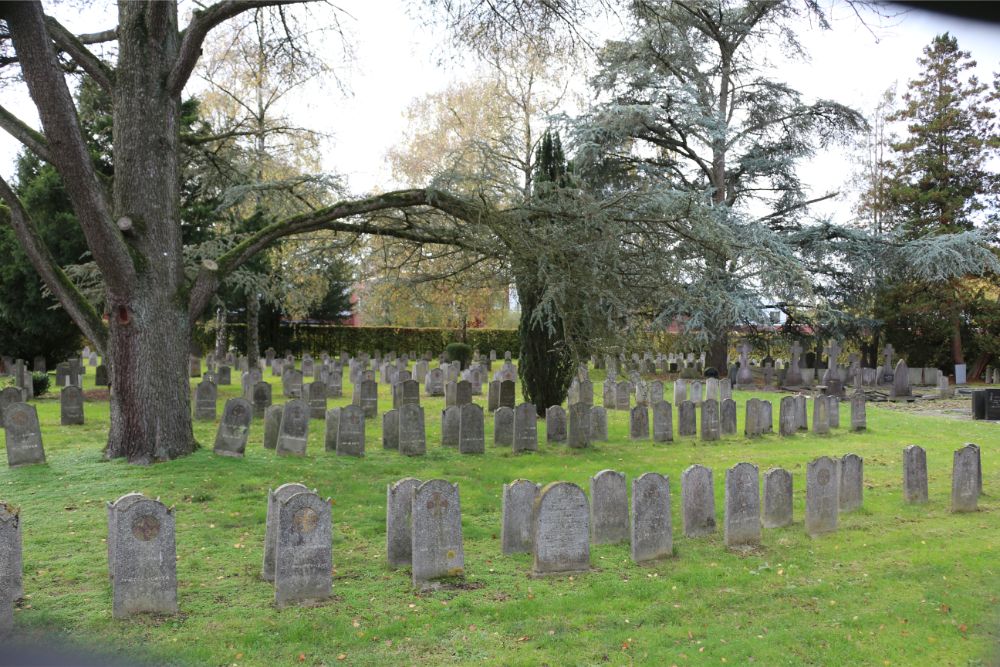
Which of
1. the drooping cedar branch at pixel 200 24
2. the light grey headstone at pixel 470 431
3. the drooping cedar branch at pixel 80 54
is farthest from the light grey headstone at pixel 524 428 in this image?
the drooping cedar branch at pixel 80 54

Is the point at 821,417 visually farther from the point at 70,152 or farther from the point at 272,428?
the point at 70,152

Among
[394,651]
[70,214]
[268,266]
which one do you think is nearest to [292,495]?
[394,651]

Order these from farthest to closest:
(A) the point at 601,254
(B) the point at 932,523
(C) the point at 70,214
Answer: (C) the point at 70,214 → (A) the point at 601,254 → (B) the point at 932,523

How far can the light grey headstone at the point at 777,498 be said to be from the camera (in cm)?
739

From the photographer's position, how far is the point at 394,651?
183 inches

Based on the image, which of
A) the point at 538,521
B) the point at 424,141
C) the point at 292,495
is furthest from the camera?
the point at 424,141

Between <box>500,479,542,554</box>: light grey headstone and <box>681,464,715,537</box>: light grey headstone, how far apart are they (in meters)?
1.49

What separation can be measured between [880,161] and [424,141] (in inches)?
780

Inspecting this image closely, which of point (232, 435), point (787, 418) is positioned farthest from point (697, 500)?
point (787, 418)

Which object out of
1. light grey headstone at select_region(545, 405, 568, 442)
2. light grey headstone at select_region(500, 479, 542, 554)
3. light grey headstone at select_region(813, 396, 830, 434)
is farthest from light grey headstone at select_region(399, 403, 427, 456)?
light grey headstone at select_region(813, 396, 830, 434)

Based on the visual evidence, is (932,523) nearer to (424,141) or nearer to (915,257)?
(915,257)

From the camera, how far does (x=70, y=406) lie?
13.4 meters

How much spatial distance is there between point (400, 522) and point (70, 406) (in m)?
9.99

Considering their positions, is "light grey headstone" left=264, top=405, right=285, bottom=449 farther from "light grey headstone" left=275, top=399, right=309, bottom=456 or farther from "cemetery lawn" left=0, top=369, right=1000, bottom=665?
"cemetery lawn" left=0, top=369, right=1000, bottom=665
